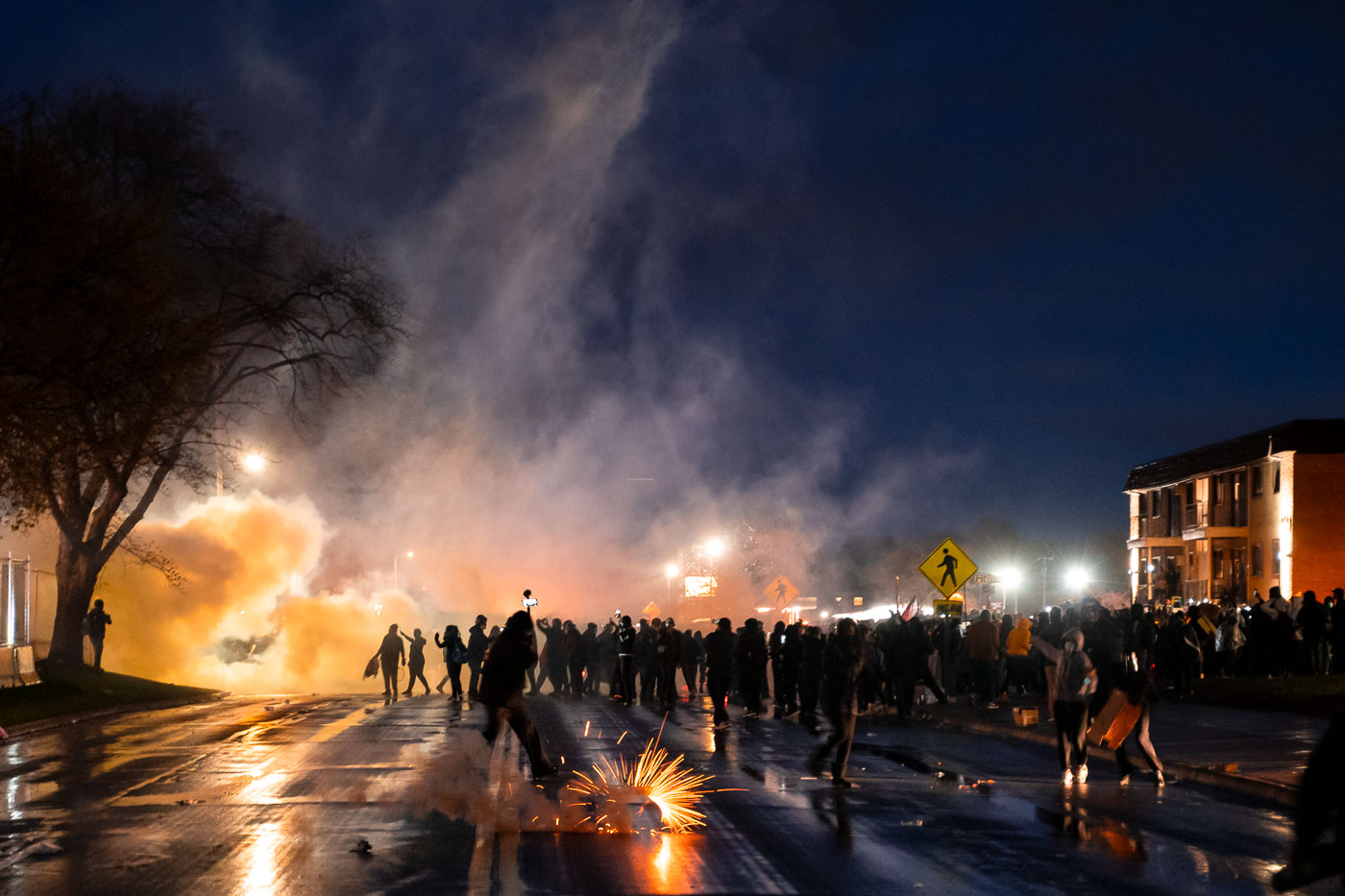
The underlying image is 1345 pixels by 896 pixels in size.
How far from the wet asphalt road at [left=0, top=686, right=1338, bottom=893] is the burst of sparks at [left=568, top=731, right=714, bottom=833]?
0.71ft

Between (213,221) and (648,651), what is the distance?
14.9 m

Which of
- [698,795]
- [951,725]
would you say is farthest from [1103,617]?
[951,725]

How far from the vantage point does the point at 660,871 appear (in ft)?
29.1

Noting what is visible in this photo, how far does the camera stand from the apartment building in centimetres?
4669

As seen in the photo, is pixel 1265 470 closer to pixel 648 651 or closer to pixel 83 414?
pixel 648 651

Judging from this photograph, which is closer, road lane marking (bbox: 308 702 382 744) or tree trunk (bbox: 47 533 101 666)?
road lane marking (bbox: 308 702 382 744)

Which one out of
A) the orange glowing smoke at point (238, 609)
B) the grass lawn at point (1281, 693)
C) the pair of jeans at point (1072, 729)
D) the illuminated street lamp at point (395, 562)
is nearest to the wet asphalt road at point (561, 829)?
the pair of jeans at point (1072, 729)

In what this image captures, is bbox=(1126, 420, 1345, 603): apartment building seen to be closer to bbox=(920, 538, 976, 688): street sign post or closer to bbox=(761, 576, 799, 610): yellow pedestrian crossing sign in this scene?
bbox=(761, 576, 799, 610): yellow pedestrian crossing sign

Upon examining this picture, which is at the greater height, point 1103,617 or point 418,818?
point 1103,617

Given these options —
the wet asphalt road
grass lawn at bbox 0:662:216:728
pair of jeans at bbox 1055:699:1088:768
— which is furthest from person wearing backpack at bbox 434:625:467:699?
pair of jeans at bbox 1055:699:1088:768

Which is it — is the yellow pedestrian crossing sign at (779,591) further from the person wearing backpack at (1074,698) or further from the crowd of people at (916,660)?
the person wearing backpack at (1074,698)

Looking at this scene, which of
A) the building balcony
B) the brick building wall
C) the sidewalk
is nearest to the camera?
the sidewalk

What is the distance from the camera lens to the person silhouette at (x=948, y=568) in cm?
2386

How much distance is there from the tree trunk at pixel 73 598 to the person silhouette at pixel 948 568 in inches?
764
